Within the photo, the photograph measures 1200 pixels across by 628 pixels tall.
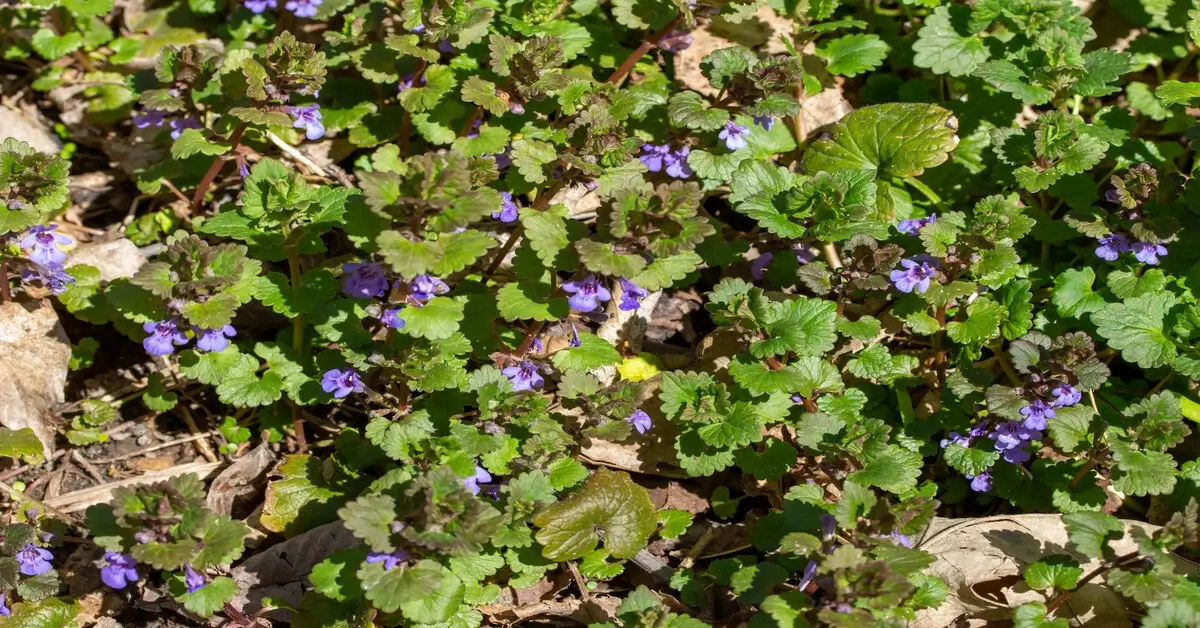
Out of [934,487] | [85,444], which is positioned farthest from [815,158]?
[85,444]

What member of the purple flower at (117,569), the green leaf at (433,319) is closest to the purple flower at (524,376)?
the green leaf at (433,319)

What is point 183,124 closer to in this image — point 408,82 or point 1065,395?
point 408,82

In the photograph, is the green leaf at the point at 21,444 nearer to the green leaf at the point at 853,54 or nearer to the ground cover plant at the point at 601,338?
the ground cover plant at the point at 601,338

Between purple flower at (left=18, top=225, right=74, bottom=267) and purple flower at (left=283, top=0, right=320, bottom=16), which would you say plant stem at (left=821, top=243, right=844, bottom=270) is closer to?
purple flower at (left=283, top=0, right=320, bottom=16)

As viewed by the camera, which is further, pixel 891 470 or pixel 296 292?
pixel 296 292

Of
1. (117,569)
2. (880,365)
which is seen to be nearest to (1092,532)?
(880,365)

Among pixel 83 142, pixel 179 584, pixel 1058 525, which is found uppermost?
pixel 83 142

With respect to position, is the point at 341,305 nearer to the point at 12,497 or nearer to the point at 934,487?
the point at 12,497
